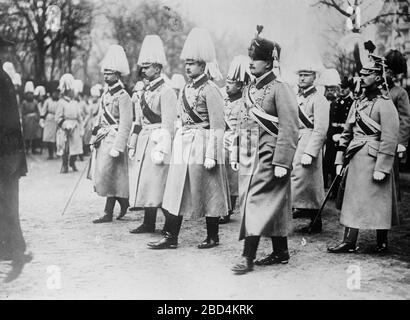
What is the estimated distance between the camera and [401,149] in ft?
21.2

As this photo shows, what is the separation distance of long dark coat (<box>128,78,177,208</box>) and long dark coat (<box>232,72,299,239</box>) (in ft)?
4.49

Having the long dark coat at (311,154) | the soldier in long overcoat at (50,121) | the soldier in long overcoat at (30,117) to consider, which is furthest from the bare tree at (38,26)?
the soldier in long overcoat at (30,117)

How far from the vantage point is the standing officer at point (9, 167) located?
17.0 feet

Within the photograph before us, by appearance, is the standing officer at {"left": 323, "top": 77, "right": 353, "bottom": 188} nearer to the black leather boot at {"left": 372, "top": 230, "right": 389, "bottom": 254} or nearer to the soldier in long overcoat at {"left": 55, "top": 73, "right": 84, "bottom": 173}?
the black leather boot at {"left": 372, "top": 230, "right": 389, "bottom": 254}

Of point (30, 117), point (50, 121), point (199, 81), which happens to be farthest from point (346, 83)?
point (30, 117)

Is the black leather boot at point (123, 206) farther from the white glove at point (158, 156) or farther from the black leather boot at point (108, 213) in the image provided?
the white glove at point (158, 156)

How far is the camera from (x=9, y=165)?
5.28 metres

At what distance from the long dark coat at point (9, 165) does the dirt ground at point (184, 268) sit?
265 mm

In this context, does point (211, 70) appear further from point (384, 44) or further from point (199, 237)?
point (384, 44)

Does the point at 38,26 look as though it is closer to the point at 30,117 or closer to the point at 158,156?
the point at 158,156

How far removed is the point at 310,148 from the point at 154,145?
1765 millimetres

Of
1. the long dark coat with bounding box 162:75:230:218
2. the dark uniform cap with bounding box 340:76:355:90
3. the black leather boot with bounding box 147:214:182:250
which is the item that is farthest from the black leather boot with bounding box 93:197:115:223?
the dark uniform cap with bounding box 340:76:355:90

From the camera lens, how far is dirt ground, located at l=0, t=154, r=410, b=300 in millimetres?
4453
